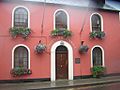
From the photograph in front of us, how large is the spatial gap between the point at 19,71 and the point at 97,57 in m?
7.25

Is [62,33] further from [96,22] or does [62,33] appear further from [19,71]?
[19,71]

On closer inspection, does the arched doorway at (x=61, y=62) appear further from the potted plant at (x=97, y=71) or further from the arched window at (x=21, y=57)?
the arched window at (x=21, y=57)

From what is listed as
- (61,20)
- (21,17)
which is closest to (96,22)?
(61,20)

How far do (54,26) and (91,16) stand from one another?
376cm

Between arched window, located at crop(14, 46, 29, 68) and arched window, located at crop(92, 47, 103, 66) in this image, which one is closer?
arched window, located at crop(14, 46, 29, 68)

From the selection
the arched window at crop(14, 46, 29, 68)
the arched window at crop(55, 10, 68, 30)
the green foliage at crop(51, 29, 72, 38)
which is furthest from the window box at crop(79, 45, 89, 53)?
the arched window at crop(14, 46, 29, 68)

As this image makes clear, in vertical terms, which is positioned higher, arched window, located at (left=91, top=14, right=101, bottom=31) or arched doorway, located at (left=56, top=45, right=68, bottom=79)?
arched window, located at (left=91, top=14, right=101, bottom=31)

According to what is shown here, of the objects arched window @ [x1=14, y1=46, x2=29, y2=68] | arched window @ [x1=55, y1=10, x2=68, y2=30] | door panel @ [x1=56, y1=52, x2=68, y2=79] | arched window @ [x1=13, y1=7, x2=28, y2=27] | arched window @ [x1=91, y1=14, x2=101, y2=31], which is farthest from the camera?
arched window @ [x1=91, y1=14, x2=101, y2=31]

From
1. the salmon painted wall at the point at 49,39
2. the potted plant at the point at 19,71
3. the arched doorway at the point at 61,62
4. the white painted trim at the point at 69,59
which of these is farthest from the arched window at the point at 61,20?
the potted plant at the point at 19,71

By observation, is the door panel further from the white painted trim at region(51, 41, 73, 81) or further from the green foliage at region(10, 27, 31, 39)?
the green foliage at region(10, 27, 31, 39)

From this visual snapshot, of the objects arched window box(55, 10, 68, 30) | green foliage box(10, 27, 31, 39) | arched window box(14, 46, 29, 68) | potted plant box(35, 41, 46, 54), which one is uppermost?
arched window box(55, 10, 68, 30)

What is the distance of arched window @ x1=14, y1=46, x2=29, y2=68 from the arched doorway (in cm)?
268

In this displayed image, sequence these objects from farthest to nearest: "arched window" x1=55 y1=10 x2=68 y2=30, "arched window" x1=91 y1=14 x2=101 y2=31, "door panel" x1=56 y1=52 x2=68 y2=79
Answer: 1. "arched window" x1=91 y1=14 x2=101 y2=31
2. "arched window" x1=55 y1=10 x2=68 y2=30
3. "door panel" x1=56 y1=52 x2=68 y2=79

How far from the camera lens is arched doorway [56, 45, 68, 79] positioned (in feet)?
70.2
